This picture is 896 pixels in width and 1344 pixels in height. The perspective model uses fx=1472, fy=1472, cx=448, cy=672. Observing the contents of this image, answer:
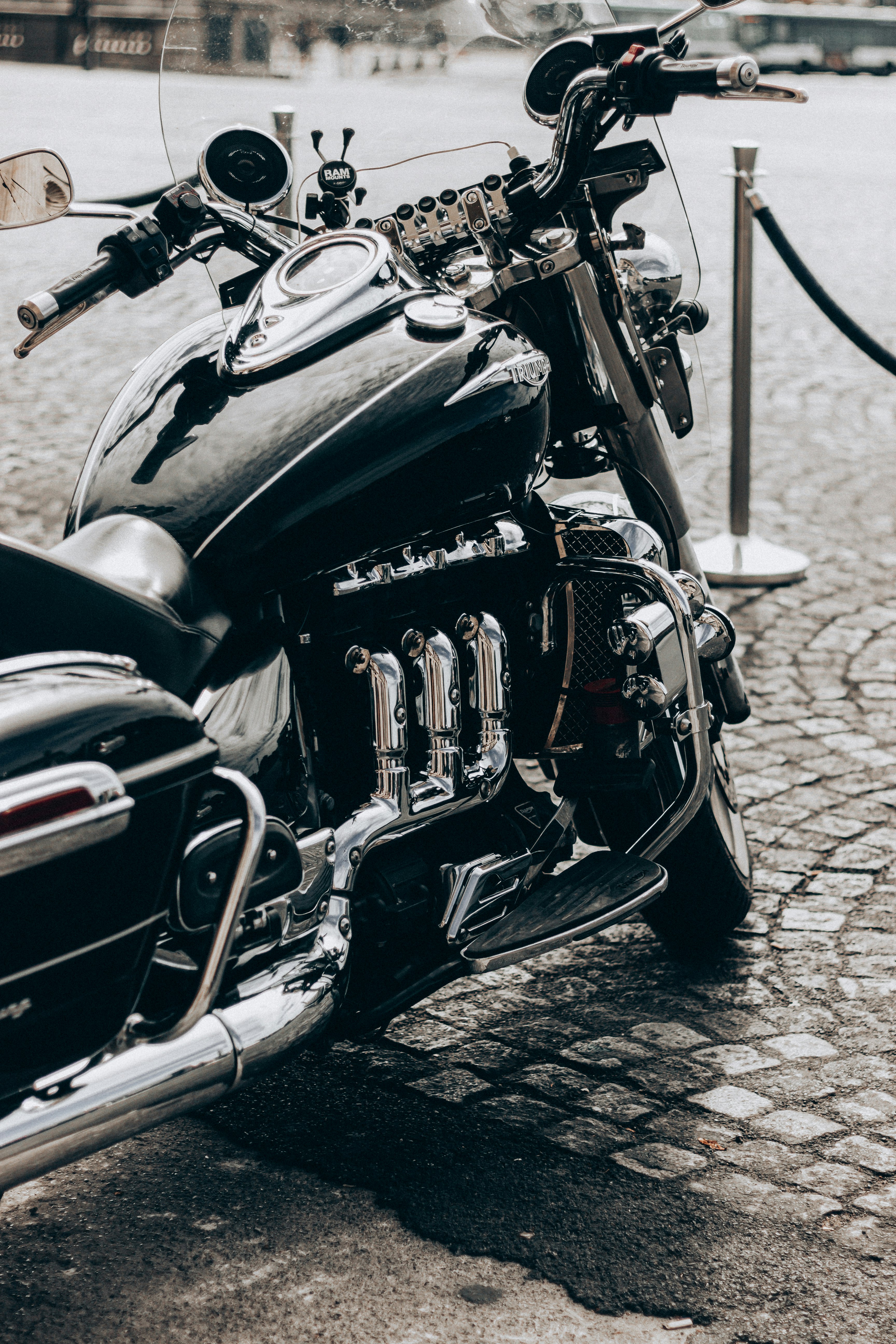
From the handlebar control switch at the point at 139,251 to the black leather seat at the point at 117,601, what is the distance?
48 centimetres

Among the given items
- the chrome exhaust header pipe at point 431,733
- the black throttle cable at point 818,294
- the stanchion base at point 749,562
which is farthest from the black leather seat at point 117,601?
the stanchion base at point 749,562

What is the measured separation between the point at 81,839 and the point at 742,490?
152 inches

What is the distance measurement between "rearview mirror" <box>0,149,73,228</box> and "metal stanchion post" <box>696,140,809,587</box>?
3.06 meters

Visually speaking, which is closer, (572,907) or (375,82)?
(572,907)

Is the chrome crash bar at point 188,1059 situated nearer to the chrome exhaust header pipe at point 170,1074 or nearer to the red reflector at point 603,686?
Answer: the chrome exhaust header pipe at point 170,1074

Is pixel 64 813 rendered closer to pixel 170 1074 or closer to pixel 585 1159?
pixel 170 1074

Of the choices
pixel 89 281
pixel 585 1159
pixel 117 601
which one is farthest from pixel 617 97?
pixel 585 1159

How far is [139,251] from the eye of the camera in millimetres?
2215

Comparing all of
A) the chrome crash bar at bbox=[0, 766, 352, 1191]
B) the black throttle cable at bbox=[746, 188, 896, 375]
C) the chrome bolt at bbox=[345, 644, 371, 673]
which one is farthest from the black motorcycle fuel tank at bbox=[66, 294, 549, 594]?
the black throttle cable at bbox=[746, 188, 896, 375]

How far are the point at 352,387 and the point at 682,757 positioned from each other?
103cm

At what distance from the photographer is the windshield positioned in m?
2.52

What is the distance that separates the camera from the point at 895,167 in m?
12.0

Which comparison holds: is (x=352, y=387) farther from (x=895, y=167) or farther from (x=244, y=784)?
(x=895, y=167)

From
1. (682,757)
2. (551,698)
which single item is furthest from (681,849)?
(551,698)
